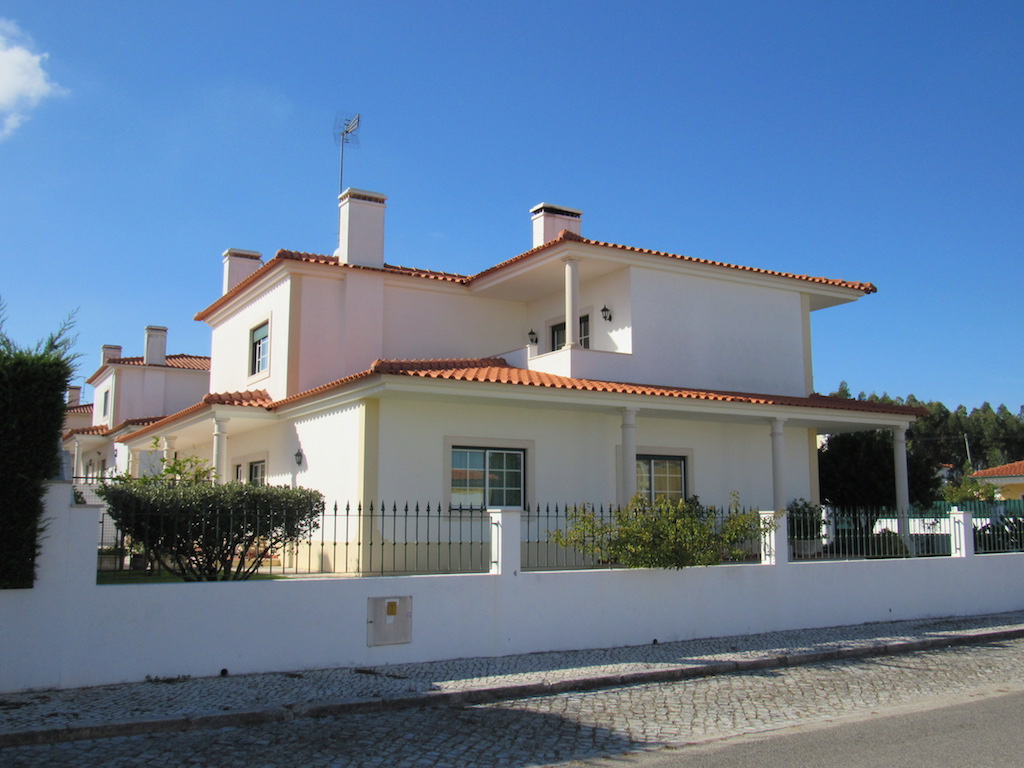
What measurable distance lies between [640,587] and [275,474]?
833 cm

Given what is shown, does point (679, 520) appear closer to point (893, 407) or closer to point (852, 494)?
point (893, 407)

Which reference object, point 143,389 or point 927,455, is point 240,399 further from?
point 927,455

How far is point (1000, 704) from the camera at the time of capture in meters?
7.65

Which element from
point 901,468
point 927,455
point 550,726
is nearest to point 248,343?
point 901,468

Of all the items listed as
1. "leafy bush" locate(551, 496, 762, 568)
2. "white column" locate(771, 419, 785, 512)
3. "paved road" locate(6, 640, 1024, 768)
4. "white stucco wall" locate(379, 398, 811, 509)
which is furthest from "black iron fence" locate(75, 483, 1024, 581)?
"paved road" locate(6, 640, 1024, 768)

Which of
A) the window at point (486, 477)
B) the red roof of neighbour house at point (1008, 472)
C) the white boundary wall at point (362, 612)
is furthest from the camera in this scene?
the red roof of neighbour house at point (1008, 472)

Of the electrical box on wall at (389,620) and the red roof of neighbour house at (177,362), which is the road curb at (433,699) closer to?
the electrical box on wall at (389,620)

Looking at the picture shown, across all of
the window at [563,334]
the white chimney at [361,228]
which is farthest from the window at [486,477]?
the white chimney at [361,228]

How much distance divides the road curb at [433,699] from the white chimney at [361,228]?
36.5ft

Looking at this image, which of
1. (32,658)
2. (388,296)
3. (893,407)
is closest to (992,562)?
(893,407)

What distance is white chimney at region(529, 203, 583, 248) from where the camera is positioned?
19.1 meters

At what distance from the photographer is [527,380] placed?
13695 mm

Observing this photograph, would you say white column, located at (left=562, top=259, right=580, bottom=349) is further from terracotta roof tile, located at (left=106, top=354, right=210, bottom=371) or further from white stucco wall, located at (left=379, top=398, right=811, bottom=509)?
terracotta roof tile, located at (left=106, top=354, right=210, bottom=371)

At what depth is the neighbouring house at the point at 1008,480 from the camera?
41250 mm
